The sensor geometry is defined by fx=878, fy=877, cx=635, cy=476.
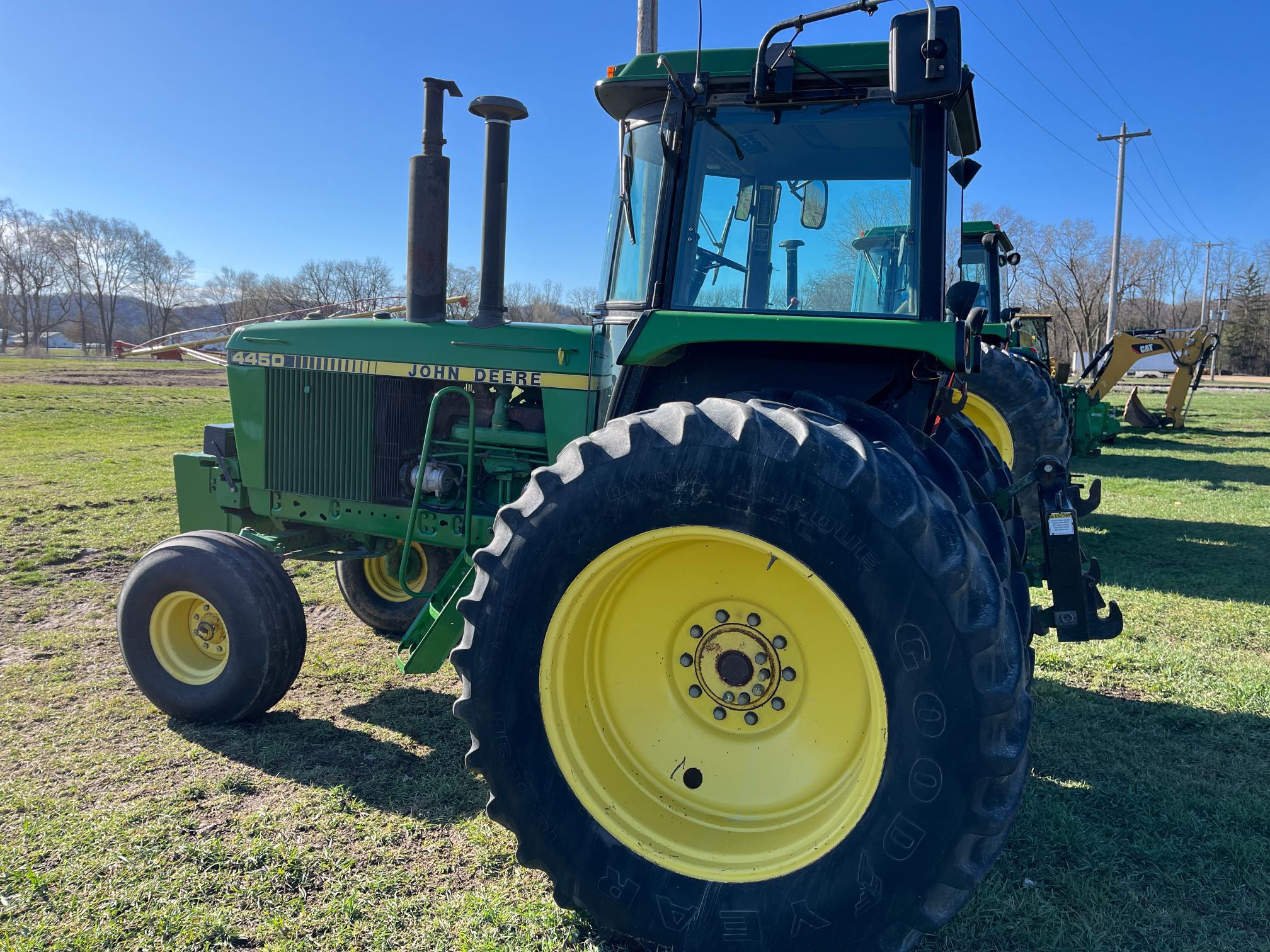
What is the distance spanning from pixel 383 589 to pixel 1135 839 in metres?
3.75

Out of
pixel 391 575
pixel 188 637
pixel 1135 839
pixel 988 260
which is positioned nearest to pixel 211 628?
pixel 188 637

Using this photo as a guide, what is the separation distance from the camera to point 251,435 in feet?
14.1

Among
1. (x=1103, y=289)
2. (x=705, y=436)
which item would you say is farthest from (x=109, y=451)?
(x=1103, y=289)

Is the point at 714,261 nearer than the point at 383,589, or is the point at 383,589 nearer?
the point at 714,261

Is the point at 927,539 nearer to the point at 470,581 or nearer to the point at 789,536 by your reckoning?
the point at 789,536

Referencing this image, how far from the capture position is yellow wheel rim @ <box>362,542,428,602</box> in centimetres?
487

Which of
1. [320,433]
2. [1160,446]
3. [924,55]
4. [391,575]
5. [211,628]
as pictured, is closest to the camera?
[924,55]

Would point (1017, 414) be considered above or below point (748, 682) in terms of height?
above

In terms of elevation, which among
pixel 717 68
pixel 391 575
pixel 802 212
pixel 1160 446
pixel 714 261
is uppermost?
pixel 717 68

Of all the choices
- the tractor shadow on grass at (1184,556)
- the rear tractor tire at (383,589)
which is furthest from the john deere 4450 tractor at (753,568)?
the tractor shadow on grass at (1184,556)

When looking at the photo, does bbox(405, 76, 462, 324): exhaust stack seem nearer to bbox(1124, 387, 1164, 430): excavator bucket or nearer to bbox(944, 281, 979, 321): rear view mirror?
bbox(944, 281, 979, 321): rear view mirror

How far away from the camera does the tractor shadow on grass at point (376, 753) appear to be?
3.14 metres

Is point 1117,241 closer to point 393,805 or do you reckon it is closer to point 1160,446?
point 1160,446

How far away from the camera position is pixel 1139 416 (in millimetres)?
16188
